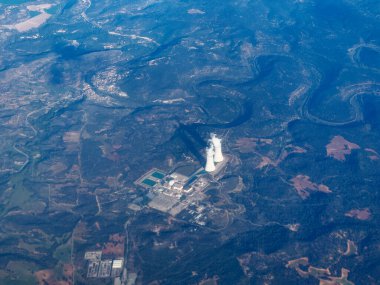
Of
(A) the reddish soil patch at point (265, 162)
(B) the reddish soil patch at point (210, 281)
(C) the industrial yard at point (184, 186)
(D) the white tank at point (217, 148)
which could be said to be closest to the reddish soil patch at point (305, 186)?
(A) the reddish soil patch at point (265, 162)

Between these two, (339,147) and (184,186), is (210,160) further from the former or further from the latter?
(339,147)

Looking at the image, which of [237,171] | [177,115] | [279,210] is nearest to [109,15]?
[177,115]

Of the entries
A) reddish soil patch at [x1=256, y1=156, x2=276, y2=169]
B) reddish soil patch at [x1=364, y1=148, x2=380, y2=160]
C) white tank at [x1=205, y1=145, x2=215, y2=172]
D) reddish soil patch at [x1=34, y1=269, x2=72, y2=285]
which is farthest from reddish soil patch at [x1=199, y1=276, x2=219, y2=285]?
reddish soil patch at [x1=364, y1=148, x2=380, y2=160]

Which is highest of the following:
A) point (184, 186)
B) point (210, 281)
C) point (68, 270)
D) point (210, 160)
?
point (210, 160)

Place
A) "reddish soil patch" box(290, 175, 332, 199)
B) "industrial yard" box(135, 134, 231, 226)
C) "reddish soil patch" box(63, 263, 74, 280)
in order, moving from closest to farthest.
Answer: "reddish soil patch" box(63, 263, 74, 280), "industrial yard" box(135, 134, 231, 226), "reddish soil patch" box(290, 175, 332, 199)

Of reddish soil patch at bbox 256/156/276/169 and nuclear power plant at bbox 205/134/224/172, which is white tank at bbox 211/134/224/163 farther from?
reddish soil patch at bbox 256/156/276/169

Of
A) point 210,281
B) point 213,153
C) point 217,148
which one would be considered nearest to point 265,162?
point 217,148

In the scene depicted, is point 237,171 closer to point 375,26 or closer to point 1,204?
point 1,204
